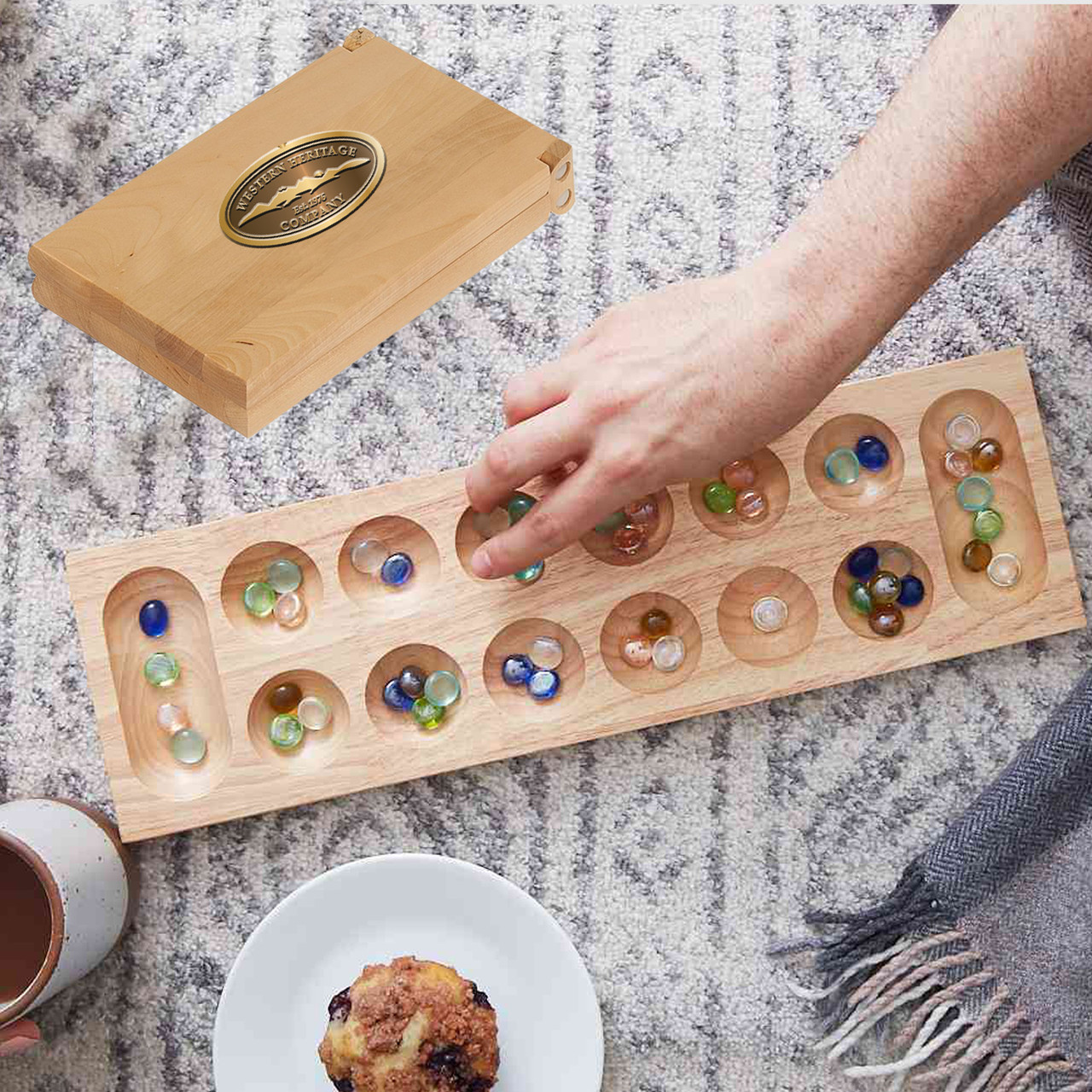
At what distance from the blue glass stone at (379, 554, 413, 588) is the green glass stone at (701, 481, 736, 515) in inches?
9.1

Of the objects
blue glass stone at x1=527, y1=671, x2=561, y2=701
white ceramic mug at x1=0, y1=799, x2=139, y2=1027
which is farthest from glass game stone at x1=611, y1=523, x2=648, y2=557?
white ceramic mug at x1=0, y1=799, x2=139, y2=1027

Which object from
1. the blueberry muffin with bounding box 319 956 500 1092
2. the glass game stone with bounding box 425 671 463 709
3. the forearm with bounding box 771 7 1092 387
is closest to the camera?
the forearm with bounding box 771 7 1092 387

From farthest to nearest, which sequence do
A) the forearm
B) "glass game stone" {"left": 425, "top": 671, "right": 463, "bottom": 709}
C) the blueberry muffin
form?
"glass game stone" {"left": 425, "top": 671, "right": 463, "bottom": 709} → the blueberry muffin → the forearm

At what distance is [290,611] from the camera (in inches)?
38.1

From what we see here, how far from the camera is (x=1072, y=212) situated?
0.91 metres

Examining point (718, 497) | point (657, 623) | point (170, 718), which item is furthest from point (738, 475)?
point (170, 718)

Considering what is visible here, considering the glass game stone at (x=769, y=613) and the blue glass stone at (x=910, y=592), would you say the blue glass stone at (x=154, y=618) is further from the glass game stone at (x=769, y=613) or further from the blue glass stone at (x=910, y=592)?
the blue glass stone at (x=910, y=592)

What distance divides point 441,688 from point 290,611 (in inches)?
5.1

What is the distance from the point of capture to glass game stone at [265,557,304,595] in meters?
0.97

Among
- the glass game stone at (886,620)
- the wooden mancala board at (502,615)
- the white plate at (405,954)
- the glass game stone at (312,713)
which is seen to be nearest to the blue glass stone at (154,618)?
the wooden mancala board at (502,615)

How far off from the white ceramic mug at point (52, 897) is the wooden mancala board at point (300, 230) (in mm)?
314

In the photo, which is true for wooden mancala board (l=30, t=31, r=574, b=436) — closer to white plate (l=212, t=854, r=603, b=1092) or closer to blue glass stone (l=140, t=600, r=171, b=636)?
blue glass stone (l=140, t=600, r=171, b=636)

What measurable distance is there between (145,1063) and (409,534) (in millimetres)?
457

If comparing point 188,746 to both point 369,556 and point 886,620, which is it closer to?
point 369,556
